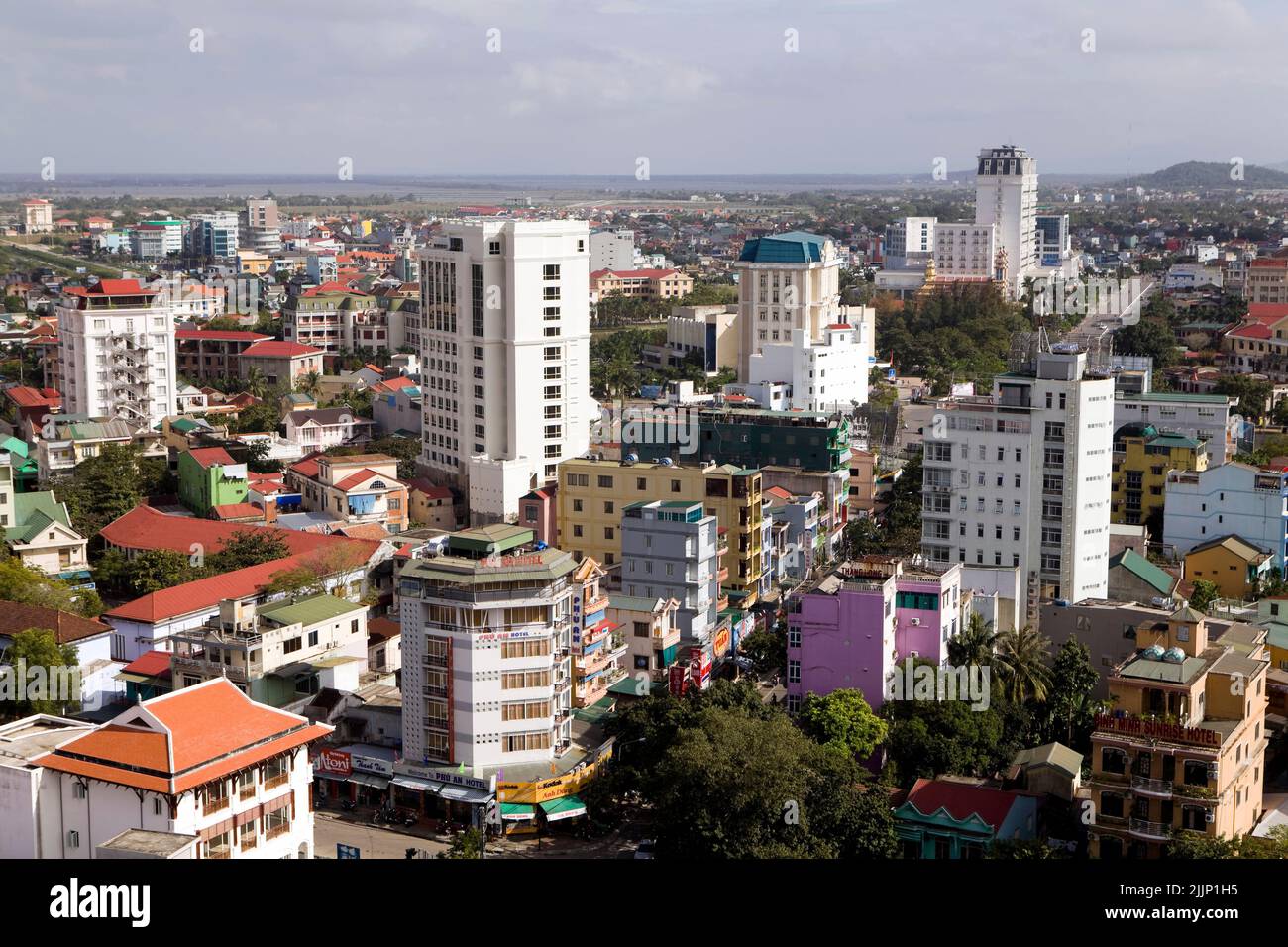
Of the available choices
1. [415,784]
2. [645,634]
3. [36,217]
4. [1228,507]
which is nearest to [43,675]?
[415,784]

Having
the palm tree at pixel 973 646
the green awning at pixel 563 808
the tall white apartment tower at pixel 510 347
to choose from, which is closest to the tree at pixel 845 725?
the palm tree at pixel 973 646

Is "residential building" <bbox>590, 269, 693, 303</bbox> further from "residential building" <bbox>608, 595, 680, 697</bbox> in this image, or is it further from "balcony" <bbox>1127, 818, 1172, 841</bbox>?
"balcony" <bbox>1127, 818, 1172, 841</bbox>

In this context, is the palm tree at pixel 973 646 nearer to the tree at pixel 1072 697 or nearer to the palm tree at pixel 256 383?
the tree at pixel 1072 697

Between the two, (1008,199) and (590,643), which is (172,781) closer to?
(590,643)

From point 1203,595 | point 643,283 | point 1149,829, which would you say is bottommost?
point 1149,829

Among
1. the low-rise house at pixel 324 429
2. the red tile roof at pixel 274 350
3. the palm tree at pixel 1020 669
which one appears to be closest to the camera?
the palm tree at pixel 1020 669

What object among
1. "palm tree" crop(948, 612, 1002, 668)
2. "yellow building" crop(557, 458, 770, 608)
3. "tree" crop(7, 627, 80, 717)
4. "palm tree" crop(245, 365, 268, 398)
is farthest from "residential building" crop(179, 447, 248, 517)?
"palm tree" crop(948, 612, 1002, 668)

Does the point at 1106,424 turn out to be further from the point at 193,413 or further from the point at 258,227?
the point at 258,227
